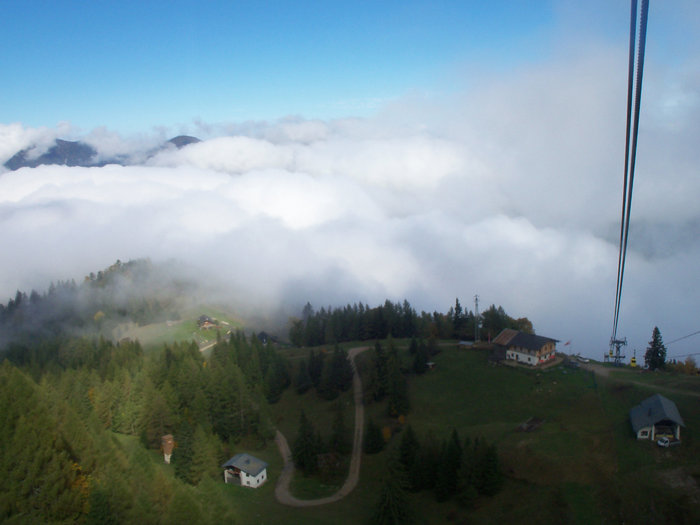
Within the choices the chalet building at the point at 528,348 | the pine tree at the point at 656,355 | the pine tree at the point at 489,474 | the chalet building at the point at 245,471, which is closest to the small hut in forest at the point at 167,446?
the chalet building at the point at 245,471

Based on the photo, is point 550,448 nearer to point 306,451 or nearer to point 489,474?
point 489,474

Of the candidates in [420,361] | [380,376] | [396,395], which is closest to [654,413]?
[396,395]

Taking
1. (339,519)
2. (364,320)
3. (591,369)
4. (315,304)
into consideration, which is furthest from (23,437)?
(315,304)

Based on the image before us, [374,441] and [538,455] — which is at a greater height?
[538,455]

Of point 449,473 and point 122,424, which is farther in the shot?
point 122,424

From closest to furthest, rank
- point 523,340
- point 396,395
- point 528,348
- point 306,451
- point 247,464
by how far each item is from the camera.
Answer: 1. point 247,464
2. point 306,451
3. point 396,395
4. point 528,348
5. point 523,340

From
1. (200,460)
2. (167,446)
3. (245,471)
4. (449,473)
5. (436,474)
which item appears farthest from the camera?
(167,446)

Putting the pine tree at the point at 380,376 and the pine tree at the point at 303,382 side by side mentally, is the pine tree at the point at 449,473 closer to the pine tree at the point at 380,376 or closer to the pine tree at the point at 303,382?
the pine tree at the point at 380,376

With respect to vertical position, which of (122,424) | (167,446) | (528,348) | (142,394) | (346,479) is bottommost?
(346,479)
